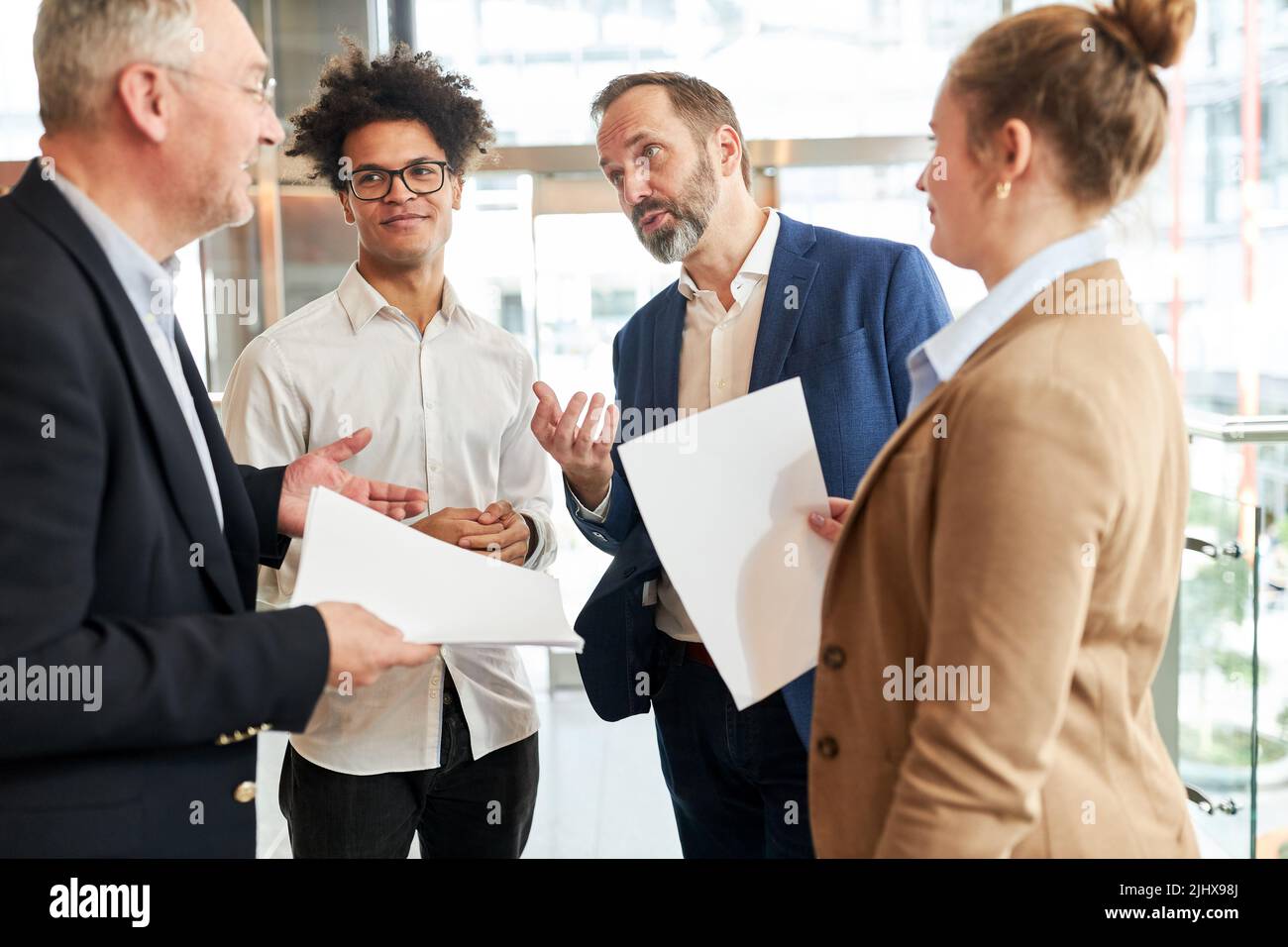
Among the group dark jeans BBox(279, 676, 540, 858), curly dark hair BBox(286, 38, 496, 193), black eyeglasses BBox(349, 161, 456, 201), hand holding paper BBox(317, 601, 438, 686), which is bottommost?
dark jeans BBox(279, 676, 540, 858)

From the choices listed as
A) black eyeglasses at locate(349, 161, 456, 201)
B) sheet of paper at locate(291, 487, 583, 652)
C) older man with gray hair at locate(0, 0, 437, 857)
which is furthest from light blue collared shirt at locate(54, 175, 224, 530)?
black eyeglasses at locate(349, 161, 456, 201)

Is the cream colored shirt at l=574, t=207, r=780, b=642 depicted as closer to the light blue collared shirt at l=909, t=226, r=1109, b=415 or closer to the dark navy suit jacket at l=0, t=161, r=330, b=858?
the light blue collared shirt at l=909, t=226, r=1109, b=415

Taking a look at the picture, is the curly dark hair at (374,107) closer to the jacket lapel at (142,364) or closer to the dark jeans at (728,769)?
the jacket lapel at (142,364)

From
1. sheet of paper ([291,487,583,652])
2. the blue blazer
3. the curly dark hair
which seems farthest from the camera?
the curly dark hair

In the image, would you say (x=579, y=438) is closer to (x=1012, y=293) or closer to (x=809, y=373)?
(x=809, y=373)

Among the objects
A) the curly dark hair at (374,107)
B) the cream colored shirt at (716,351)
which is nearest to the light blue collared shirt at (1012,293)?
the cream colored shirt at (716,351)

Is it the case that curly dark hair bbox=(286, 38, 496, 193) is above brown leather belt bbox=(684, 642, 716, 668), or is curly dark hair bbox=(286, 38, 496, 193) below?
above

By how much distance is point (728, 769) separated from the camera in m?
1.71

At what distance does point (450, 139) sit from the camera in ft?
6.43

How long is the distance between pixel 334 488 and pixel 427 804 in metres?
0.62

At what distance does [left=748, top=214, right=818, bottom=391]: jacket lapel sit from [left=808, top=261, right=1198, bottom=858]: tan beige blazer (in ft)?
2.07

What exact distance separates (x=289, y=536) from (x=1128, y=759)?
119 cm

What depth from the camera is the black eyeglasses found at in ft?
5.82
